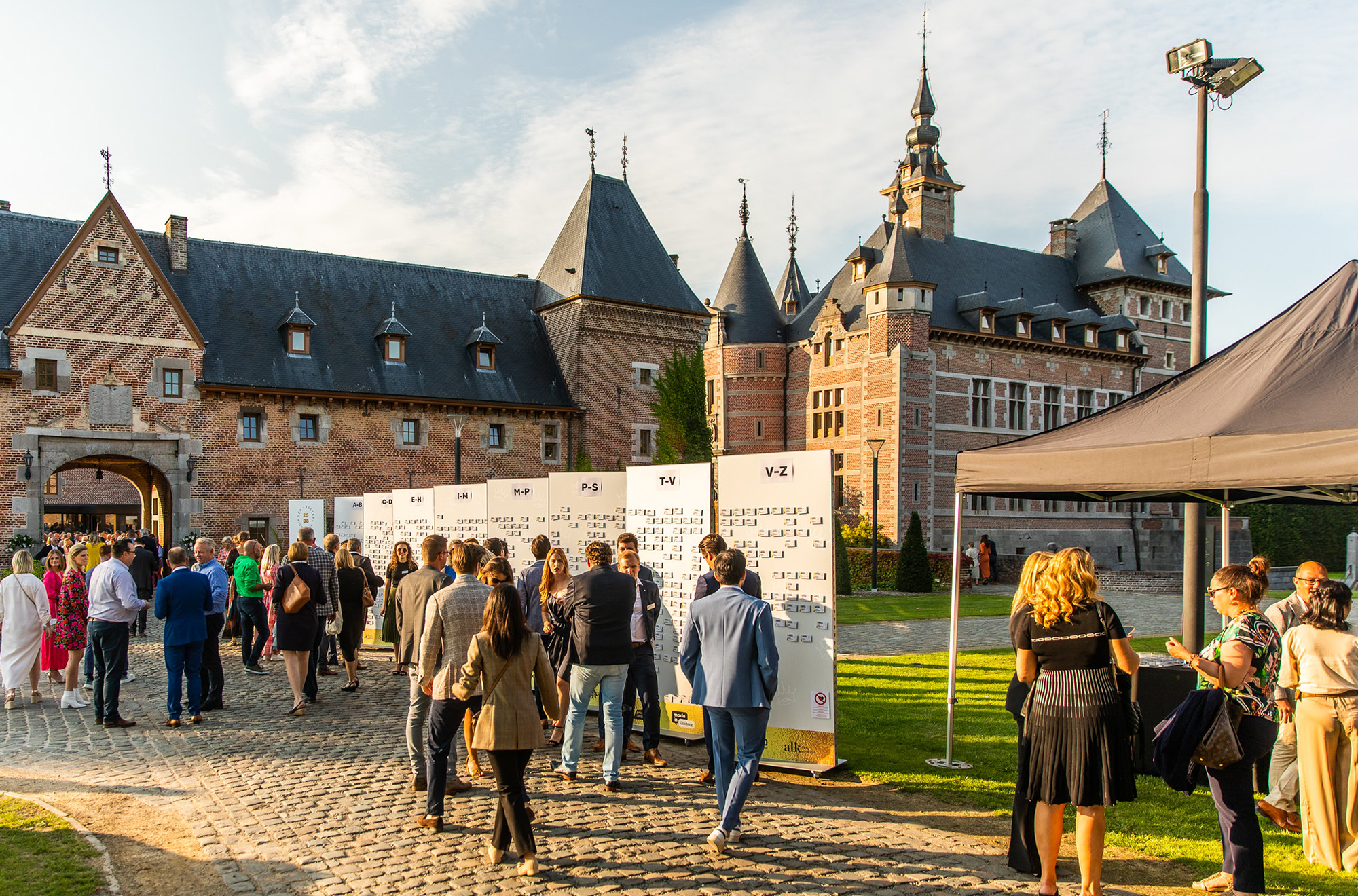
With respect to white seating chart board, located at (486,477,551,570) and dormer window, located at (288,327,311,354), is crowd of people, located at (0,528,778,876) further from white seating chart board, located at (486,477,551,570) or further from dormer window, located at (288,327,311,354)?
dormer window, located at (288,327,311,354)

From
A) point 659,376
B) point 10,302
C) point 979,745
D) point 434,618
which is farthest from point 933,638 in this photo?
point 10,302

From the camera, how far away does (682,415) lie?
31.3 m

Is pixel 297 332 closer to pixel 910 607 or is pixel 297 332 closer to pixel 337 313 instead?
pixel 337 313

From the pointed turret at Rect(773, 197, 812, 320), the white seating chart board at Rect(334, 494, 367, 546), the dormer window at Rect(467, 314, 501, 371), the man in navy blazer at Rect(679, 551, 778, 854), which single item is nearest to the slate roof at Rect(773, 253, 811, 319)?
the pointed turret at Rect(773, 197, 812, 320)

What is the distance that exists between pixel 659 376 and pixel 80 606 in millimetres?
24101

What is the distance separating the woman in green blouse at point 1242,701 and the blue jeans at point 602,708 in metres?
3.89

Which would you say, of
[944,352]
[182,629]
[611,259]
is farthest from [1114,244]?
[182,629]

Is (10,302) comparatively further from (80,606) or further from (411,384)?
(80,606)

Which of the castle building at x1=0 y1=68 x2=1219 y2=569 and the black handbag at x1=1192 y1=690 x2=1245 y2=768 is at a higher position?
the castle building at x1=0 y1=68 x2=1219 y2=569

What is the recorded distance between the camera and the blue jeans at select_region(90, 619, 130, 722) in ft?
31.1

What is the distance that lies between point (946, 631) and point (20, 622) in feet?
48.8

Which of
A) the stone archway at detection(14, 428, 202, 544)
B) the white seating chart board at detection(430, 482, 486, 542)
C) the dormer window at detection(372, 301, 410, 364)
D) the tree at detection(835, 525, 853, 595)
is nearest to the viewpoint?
the white seating chart board at detection(430, 482, 486, 542)

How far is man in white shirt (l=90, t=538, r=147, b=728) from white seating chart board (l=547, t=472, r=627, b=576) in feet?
14.7

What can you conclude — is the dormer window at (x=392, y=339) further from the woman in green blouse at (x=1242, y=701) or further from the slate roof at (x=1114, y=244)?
the slate roof at (x=1114, y=244)
